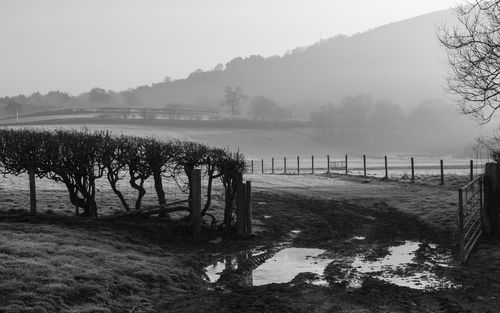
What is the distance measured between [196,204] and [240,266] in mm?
3076

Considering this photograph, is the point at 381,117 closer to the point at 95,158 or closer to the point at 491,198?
the point at 491,198

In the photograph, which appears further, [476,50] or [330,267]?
[476,50]

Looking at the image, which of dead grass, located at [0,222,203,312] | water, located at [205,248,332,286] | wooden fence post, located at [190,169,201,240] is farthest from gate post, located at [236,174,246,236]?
dead grass, located at [0,222,203,312]

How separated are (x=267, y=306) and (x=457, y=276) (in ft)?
11.6

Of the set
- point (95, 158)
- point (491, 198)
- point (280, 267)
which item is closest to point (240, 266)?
point (280, 267)

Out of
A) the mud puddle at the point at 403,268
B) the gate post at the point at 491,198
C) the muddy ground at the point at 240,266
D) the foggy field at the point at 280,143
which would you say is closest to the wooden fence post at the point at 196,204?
the muddy ground at the point at 240,266

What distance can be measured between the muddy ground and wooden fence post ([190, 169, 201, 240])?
31cm

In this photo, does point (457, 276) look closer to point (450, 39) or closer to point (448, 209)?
point (448, 209)

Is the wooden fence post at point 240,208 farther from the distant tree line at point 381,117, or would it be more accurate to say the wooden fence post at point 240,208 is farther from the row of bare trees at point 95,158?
the distant tree line at point 381,117

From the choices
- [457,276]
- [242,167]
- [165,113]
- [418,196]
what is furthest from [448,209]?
[165,113]

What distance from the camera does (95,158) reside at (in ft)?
44.5

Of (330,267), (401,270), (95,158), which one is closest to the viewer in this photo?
(401,270)

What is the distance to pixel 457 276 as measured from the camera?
9.12m

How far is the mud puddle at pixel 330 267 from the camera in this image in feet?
29.7
